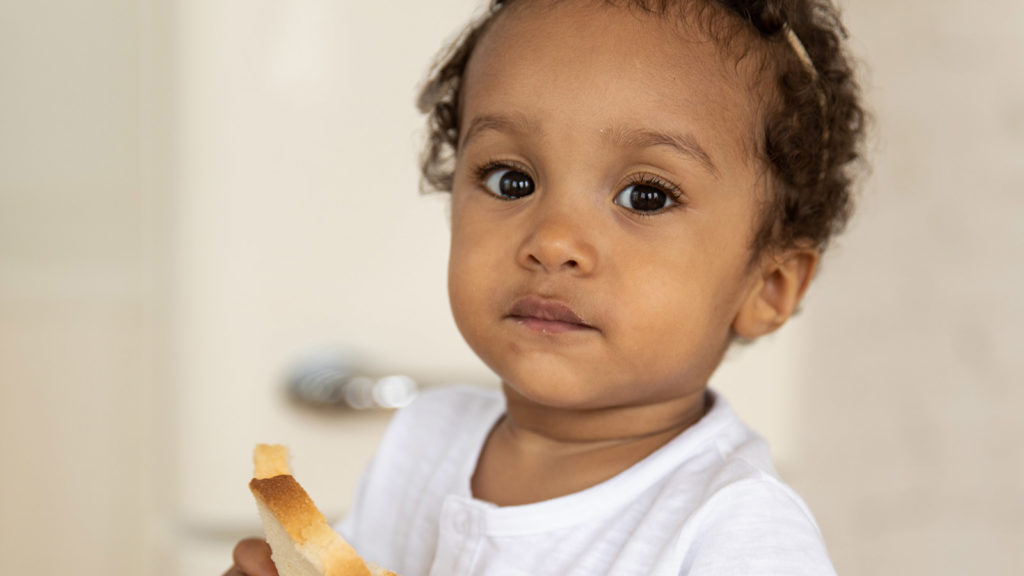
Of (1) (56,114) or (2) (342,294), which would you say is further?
(1) (56,114)

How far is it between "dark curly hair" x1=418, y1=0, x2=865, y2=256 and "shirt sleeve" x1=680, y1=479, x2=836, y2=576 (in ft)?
0.56

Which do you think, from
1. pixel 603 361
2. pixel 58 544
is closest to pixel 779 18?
pixel 603 361

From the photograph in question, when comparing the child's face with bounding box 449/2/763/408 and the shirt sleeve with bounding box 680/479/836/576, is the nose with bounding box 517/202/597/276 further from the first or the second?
the shirt sleeve with bounding box 680/479/836/576

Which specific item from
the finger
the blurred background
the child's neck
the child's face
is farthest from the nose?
the blurred background

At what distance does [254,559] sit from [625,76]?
1.20 feet

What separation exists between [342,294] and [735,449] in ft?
2.01

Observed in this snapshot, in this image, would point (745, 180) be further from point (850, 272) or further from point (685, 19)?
point (850, 272)

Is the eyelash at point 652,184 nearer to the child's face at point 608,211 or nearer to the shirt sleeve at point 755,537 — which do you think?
the child's face at point 608,211

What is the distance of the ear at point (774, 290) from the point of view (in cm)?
71

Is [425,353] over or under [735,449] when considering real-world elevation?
under

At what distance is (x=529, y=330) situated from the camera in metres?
0.63

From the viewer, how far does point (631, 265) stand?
62 centimetres

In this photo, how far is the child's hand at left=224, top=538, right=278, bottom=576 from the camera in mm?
659

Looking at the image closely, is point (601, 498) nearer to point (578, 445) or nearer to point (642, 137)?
point (578, 445)
